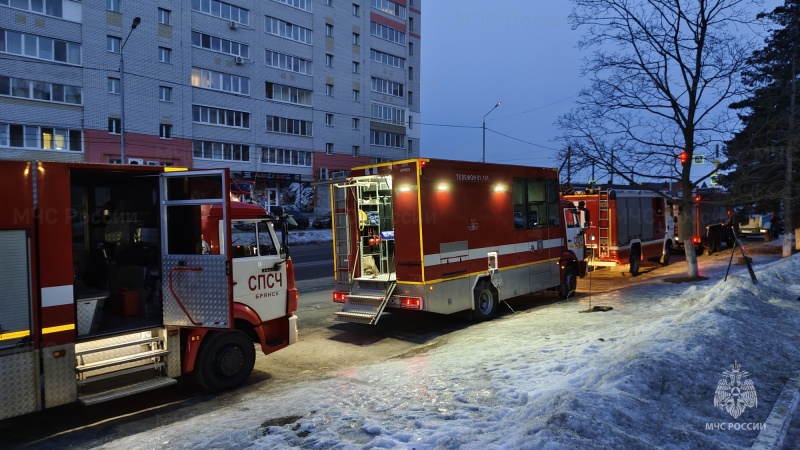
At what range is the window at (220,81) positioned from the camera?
39.0 metres

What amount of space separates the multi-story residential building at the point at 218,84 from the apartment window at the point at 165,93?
0.25 ft

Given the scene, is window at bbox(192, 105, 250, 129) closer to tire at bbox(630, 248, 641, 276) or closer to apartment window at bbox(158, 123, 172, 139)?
apartment window at bbox(158, 123, 172, 139)

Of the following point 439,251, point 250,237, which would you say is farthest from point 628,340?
point 250,237

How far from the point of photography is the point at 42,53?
30.7 meters

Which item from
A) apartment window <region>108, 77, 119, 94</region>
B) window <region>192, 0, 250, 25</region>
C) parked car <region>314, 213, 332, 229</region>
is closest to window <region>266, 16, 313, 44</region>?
window <region>192, 0, 250, 25</region>

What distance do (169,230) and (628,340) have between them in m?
6.23

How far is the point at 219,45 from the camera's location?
40.1 metres

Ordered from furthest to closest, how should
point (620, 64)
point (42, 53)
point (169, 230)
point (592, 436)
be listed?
point (42, 53), point (620, 64), point (169, 230), point (592, 436)

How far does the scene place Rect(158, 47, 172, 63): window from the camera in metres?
36.2

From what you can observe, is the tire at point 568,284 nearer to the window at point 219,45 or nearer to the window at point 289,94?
the window at point 219,45

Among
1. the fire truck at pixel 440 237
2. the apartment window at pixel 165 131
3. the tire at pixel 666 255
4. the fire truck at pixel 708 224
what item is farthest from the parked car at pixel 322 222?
the fire truck at pixel 440 237

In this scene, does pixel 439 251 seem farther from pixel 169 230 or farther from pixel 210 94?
pixel 210 94

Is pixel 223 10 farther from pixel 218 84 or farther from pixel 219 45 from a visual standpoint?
pixel 218 84

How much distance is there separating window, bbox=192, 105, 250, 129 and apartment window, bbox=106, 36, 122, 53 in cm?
632
